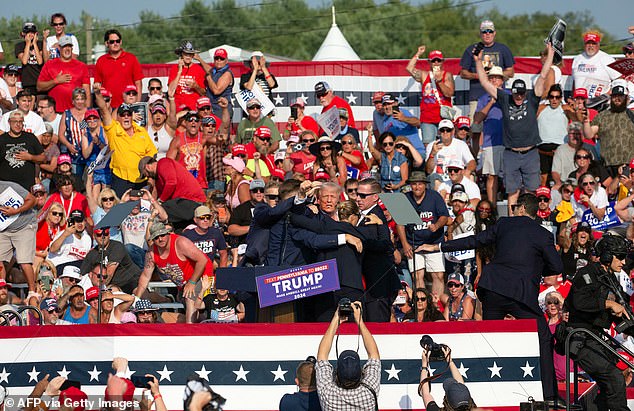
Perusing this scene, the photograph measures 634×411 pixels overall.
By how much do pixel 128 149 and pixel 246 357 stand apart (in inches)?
280

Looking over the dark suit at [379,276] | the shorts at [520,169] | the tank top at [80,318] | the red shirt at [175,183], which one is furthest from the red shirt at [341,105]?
the dark suit at [379,276]

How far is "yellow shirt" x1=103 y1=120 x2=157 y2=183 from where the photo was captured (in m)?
17.6

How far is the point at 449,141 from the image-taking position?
1828cm

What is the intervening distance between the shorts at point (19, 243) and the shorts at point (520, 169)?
22.4ft

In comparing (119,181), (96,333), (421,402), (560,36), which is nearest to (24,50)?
(119,181)

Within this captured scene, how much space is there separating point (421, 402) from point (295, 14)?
290 ft

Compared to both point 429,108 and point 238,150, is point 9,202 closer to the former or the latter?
point 238,150

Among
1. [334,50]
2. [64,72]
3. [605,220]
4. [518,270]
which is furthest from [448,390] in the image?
[334,50]

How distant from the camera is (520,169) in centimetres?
1809

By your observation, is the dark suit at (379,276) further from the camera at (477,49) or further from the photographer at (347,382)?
the camera at (477,49)

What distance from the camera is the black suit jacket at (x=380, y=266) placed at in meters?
12.2

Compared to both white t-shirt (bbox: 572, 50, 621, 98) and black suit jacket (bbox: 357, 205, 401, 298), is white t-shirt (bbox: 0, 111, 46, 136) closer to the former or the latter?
black suit jacket (bbox: 357, 205, 401, 298)

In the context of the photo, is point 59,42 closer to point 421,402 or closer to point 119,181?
point 119,181

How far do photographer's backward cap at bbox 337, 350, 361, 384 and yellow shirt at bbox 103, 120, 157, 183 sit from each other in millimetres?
8425
